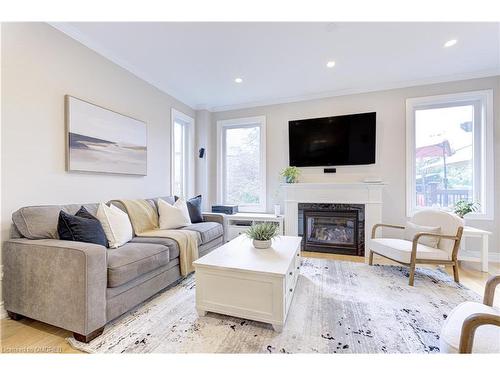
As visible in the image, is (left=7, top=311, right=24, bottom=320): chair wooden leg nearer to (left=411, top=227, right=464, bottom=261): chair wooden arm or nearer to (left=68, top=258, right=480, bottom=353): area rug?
(left=68, top=258, right=480, bottom=353): area rug

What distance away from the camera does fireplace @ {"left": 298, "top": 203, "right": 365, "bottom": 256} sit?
347 cm

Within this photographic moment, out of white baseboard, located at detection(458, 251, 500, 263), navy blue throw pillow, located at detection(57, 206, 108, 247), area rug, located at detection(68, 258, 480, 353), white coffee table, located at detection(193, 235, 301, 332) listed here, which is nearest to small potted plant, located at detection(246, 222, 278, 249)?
white coffee table, located at detection(193, 235, 301, 332)

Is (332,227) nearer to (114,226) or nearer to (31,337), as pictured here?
(114,226)

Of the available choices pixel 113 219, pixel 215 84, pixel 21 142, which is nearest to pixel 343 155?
pixel 215 84

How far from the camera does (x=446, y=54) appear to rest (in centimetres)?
274

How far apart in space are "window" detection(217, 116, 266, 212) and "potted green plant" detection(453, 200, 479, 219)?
283 centimetres

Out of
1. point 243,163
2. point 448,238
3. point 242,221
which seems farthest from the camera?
point 243,163

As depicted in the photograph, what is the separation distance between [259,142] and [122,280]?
3295 mm

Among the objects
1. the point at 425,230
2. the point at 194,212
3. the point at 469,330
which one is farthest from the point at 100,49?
the point at 425,230

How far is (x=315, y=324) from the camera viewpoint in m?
1.69

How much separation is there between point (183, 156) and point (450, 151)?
14.5 feet
